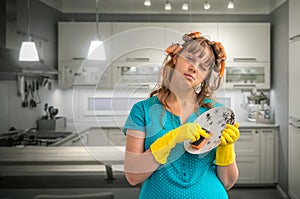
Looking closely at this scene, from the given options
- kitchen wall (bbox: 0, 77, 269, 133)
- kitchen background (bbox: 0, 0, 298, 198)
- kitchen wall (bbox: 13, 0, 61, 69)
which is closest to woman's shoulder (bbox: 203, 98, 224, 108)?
kitchen wall (bbox: 0, 77, 269, 133)

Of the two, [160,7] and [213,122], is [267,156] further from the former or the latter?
[213,122]

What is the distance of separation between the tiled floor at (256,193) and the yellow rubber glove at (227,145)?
2.43 metres

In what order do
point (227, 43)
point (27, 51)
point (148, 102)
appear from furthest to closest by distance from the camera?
point (227, 43), point (27, 51), point (148, 102)

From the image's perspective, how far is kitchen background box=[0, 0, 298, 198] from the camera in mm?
2867

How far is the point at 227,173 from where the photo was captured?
89 centimetres

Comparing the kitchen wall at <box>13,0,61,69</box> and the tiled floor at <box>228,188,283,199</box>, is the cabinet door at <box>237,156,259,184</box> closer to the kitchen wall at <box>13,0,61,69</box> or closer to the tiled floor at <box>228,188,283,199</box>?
the tiled floor at <box>228,188,283,199</box>

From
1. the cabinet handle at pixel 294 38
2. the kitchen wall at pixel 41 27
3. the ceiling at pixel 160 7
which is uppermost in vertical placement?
the ceiling at pixel 160 7

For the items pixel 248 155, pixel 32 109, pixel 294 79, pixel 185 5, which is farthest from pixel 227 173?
pixel 185 5

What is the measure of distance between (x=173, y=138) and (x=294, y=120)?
7.82 ft

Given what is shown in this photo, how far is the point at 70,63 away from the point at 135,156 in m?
2.92

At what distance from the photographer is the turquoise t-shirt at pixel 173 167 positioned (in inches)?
32.5

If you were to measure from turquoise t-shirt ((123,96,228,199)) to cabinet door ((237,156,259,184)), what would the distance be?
8.72ft

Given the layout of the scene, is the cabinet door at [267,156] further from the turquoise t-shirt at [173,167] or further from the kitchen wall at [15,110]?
the turquoise t-shirt at [173,167]

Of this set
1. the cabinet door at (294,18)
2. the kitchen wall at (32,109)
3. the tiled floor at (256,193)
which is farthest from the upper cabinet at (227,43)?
the tiled floor at (256,193)
